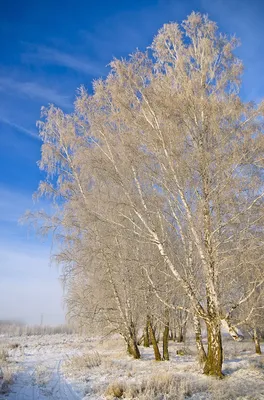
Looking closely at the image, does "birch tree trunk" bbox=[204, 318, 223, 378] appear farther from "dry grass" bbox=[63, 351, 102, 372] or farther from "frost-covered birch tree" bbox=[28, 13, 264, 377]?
"dry grass" bbox=[63, 351, 102, 372]

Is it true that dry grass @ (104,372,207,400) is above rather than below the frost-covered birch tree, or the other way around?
below

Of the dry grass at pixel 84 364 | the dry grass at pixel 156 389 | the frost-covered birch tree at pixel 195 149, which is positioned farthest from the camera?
the dry grass at pixel 84 364

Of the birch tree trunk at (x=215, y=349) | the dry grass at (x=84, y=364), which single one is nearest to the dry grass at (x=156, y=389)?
the birch tree trunk at (x=215, y=349)

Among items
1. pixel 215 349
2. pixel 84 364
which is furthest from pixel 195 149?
pixel 84 364

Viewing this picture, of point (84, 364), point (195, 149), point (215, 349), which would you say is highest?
point (195, 149)

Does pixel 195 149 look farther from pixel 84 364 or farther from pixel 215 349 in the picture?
pixel 84 364

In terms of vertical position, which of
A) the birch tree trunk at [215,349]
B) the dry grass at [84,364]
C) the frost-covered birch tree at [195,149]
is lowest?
the dry grass at [84,364]

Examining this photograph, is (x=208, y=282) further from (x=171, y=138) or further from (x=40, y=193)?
(x=40, y=193)

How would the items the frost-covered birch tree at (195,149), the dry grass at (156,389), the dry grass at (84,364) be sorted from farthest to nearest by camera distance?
the dry grass at (84,364) < the frost-covered birch tree at (195,149) < the dry grass at (156,389)

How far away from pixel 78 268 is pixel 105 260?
131 centimetres

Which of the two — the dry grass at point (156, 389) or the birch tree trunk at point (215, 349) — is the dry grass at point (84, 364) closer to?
the dry grass at point (156, 389)

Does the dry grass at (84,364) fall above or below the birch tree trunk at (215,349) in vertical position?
below

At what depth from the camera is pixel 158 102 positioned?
8.17 m

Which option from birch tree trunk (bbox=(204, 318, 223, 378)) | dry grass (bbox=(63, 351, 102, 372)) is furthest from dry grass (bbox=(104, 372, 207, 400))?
dry grass (bbox=(63, 351, 102, 372))
